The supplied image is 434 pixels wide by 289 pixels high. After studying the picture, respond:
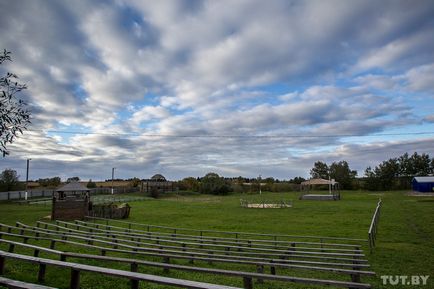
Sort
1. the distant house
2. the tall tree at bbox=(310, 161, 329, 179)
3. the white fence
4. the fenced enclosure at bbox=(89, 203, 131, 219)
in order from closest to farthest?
the fenced enclosure at bbox=(89, 203, 131, 219) < the white fence < the distant house < the tall tree at bbox=(310, 161, 329, 179)

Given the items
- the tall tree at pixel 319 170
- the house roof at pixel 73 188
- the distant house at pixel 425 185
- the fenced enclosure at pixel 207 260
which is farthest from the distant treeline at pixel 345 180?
the fenced enclosure at pixel 207 260

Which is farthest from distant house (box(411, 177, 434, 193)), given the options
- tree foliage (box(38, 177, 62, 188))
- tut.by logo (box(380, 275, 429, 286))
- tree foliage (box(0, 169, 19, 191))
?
tree foliage (box(38, 177, 62, 188))

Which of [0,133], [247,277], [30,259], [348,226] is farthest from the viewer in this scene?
[348,226]

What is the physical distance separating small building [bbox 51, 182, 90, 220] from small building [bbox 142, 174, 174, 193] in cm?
5269

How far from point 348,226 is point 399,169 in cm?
9731

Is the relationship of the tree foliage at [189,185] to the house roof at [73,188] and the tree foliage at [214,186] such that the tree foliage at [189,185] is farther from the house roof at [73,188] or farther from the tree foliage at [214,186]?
the house roof at [73,188]

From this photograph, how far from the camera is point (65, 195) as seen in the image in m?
27.2

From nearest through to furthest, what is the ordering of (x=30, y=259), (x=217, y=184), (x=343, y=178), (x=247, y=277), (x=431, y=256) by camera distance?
1. (x=247, y=277)
2. (x=30, y=259)
3. (x=431, y=256)
4. (x=217, y=184)
5. (x=343, y=178)

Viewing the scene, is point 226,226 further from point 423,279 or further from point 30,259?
point 30,259

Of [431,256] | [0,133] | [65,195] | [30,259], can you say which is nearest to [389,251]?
[431,256]

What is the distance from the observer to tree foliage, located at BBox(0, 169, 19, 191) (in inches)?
2477

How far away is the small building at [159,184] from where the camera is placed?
81.2 metres

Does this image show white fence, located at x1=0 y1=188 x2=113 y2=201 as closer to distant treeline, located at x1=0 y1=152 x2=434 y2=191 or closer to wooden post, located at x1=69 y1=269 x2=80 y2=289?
distant treeline, located at x1=0 y1=152 x2=434 y2=191

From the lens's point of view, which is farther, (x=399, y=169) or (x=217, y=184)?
(x=399, y=169)
